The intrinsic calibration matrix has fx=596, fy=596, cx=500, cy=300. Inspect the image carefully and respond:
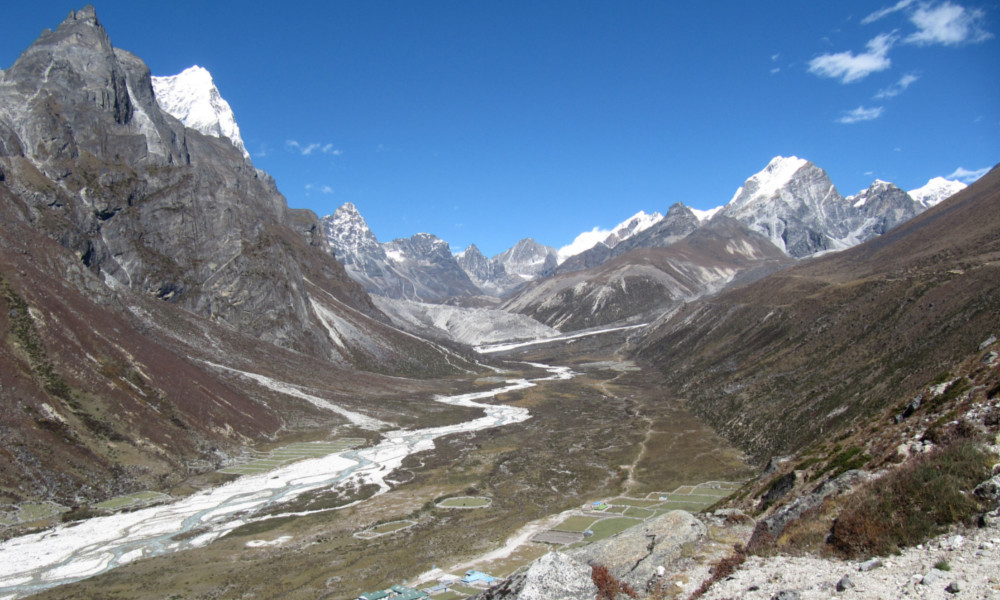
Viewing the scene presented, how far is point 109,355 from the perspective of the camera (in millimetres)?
87062

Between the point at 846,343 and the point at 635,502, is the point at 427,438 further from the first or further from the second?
the point at 846,343

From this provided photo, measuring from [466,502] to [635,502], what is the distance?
19.1 metres

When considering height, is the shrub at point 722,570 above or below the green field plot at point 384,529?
above

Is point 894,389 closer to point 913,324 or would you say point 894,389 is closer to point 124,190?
point 913,324

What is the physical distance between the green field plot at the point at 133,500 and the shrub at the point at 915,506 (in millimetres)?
70842

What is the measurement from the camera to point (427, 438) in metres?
110

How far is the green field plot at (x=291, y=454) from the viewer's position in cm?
8494

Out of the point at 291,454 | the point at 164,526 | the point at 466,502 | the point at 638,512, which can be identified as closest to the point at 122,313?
the point at 291,454

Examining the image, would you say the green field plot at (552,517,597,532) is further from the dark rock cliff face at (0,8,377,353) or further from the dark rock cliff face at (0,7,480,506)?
the dark rock cliff face at (0,8,377,353)

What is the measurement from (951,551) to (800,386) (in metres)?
81.4

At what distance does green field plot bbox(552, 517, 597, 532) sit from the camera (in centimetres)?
5612

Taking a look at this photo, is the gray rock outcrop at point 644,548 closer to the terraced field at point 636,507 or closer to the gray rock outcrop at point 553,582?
the gray rock outcrop at point 553,582

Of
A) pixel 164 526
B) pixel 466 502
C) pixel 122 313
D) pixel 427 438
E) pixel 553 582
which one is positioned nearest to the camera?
pixel 553 582

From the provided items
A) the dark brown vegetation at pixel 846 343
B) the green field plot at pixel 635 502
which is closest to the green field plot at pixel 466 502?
the green field plot at pixel 635 502
